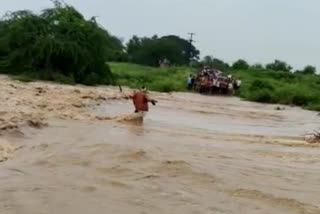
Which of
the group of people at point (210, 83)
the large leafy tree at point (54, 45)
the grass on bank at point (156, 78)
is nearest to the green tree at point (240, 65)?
the grass on bank at point (156, 78)

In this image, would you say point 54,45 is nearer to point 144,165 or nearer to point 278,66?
point 144,165

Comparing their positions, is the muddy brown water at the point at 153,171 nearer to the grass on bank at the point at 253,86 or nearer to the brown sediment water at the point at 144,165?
the brown sediment water at the point at 144,165

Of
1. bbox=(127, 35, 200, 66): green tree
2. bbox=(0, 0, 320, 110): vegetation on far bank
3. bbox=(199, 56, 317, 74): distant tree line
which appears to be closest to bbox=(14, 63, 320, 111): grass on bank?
bbox=(0, 0, 320, 110): vegetation on far bank

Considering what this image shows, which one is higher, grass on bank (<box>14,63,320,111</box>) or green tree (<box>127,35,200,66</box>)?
green tree (<box>127,35,200,66</box>)

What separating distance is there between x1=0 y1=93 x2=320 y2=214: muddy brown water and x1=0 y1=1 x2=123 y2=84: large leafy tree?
17665 mm

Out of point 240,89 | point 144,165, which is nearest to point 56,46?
point 240,89

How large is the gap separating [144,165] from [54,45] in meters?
24.3

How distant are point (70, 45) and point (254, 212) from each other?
2772 centimetres

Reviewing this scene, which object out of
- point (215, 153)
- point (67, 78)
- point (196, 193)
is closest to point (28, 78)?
point (67, 78)

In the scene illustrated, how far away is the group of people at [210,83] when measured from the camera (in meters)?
39.8

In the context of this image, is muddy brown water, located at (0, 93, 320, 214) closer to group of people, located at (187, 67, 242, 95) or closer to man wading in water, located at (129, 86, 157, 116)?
man wading in water, located at (129, 86, 157, 116)

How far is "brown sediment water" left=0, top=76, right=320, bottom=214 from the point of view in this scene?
800 centimetres

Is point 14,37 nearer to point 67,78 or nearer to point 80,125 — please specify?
point 67,78

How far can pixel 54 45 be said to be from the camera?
34094 mm
